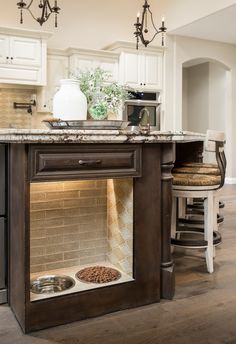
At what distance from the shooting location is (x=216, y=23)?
6227mm

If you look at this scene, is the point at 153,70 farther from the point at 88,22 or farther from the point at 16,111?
the point at 16,111

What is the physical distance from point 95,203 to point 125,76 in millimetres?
4393

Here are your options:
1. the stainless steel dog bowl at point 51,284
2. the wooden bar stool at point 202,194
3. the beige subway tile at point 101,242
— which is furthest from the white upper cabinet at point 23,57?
the stainless steel dog bowl at point 51,284

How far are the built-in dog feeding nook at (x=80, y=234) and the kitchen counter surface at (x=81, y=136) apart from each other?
28 cm

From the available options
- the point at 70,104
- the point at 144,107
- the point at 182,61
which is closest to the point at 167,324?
the point at 70,104

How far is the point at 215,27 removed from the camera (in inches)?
255

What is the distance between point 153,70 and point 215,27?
1.30 metres

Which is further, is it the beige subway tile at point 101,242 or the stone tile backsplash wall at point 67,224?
the beige subway tile at point 101,242

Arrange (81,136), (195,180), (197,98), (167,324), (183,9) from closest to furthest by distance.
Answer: (81,136), (167,324), (195,180), (183,9), (197,98)

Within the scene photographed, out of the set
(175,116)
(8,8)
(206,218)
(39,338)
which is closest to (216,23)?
(175,116)

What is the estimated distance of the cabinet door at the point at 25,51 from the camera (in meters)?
5.42

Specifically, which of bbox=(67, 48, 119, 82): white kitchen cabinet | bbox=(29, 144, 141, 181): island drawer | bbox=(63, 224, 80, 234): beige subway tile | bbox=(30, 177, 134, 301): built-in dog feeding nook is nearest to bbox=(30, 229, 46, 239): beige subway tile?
bbox=(30, 177, 134, 301): built-in dog feeding nook

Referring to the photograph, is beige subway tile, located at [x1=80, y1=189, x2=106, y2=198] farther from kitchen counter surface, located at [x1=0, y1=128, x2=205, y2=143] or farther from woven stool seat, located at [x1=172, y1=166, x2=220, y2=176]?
woven stool seat, located at [x1=172, y1=166, x2=220, y2=176]

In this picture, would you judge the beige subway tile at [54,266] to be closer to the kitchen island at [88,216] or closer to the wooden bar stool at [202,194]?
the kitchen island at [88,216]
